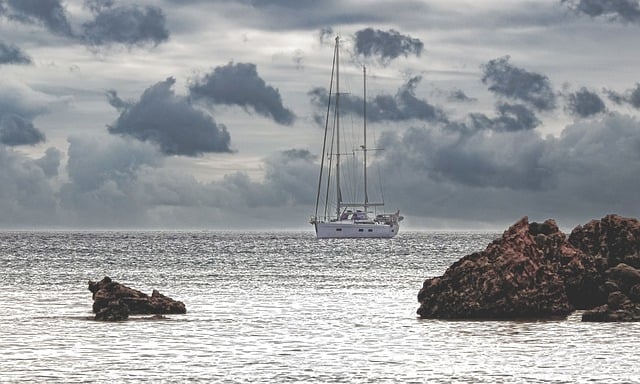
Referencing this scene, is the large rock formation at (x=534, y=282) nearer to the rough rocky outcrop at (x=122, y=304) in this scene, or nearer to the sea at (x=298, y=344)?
the sea at (x=298, y=344)

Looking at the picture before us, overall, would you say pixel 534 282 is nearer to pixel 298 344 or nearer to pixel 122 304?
pixel 298 344

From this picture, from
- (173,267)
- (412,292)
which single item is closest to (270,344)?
(412,292)

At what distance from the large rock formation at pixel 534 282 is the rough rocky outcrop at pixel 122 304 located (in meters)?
13.8

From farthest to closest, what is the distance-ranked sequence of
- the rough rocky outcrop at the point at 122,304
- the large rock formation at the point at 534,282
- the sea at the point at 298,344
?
the rough rocky outcrop at the point at 122,304 → the large rock formation at the point at 534,282 → the sea at the point at 298,344

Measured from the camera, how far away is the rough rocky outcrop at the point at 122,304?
51.6 meters

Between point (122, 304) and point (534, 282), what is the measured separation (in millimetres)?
21326

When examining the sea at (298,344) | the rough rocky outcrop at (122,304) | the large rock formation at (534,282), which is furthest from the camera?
the rough rocky outcrop at (122,304)

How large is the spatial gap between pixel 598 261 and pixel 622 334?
1288cm

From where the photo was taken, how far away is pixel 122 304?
52156 mm

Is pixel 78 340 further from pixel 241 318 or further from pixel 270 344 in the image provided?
pixel 241 318

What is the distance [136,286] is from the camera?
285ft

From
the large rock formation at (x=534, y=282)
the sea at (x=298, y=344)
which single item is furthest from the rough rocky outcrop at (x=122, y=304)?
the large rock formation at (x=534, y=282)

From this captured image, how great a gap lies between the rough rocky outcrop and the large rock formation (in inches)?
544

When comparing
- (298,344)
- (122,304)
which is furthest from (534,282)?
(122,304)
